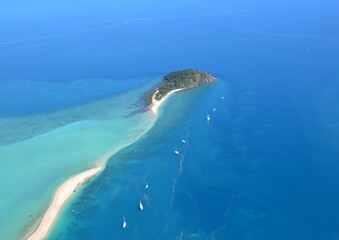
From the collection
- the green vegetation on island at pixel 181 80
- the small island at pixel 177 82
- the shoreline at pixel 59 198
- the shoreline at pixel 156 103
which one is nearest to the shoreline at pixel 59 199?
the shoreline at pixel 59 198

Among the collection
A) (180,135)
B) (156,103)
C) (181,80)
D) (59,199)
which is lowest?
(59,199)

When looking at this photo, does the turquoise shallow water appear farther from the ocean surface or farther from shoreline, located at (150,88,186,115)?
shoreline, located at (150,88,186,115)

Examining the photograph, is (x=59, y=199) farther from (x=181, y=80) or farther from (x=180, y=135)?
(x=181, y=80)

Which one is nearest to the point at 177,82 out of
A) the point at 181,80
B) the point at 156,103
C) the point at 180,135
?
the point at 181,80

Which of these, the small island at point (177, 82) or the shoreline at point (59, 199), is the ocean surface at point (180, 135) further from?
the small island at point (177, 82)

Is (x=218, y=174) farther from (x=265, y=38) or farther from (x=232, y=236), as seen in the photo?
(x=265, y=38)

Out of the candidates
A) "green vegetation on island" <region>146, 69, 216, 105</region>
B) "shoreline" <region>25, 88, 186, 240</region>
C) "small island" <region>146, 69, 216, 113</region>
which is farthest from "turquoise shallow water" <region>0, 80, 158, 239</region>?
"green vegetation on island" <region>146, 69, 216, 105</region>
